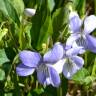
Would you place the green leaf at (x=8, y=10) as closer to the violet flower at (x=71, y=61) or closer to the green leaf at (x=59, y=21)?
the green leaf at (x=59, y=21)

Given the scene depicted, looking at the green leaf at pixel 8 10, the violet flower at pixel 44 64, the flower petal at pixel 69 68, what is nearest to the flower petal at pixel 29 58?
the violet flower at pixel 44 64

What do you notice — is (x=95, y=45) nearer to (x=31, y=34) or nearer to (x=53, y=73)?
(x=53, y=73)

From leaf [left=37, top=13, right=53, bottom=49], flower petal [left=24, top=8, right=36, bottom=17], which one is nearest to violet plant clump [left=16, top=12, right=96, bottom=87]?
leaf [left=37, top=13, right=53, bottom=49]

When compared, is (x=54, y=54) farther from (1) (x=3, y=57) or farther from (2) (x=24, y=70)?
(1) (x=3, y=57)

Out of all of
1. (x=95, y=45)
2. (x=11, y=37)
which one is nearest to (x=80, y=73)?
(x=95, y=45)

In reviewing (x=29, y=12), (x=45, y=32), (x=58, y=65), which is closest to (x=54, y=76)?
(x=58, y=65)
